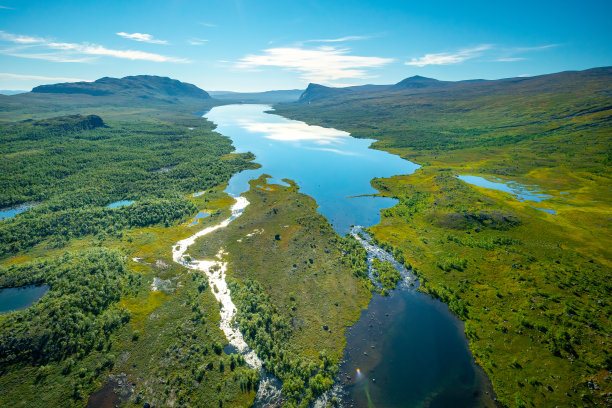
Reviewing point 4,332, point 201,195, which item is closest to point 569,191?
point 201,195

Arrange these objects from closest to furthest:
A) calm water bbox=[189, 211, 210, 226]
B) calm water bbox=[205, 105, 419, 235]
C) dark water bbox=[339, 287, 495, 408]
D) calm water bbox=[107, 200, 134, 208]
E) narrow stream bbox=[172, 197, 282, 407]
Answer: dark water bbox=[339, 287, 495, 408] < narrow stream bbox=[172, 197, 282, 407] < calm water bbox=[189, 211, 210, 226] < calm water bbox=[205, 105, 419, 235] < calm water bbox=[107, 200, 134, 208]

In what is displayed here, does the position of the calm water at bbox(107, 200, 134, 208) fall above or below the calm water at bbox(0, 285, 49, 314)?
above

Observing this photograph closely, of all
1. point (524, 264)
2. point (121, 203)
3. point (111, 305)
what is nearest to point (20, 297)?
point (111, 305)

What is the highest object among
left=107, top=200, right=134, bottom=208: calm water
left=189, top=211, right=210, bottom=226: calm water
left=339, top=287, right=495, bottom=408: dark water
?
left=107, top=200, right=134, bottom=208: calm water

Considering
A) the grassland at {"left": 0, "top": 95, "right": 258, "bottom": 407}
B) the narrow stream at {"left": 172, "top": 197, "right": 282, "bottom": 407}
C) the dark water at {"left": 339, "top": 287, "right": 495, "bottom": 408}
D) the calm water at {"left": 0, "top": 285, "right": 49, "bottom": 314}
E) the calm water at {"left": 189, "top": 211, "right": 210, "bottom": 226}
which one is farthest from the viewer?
the calm water at {"left": 189, "top": 211, "right": 210, "bottom": 226}

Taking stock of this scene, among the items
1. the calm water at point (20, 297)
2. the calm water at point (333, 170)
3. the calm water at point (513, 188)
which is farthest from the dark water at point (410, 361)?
the calm water at point (513, 188)

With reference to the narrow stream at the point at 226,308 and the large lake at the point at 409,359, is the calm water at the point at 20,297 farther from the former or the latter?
the large lake at the point at 409,359

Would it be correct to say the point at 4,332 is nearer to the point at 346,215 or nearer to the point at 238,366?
the point at 238,366

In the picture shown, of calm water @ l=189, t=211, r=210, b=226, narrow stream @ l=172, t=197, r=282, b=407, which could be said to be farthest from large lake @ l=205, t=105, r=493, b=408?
calm water @ l=189, t=211, r=210, b=226

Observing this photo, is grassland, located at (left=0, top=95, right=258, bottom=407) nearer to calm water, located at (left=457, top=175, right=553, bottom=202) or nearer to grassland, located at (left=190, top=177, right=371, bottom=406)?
grassland, located at (left=190, top=177, right=371, bottom=406)
